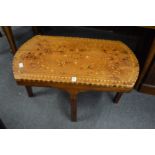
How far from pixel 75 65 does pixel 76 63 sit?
0.02 meters

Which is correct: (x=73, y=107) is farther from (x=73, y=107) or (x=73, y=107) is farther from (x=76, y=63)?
(x=76, y=63)

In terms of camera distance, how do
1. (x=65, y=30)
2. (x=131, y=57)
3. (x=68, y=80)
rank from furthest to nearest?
(x=65, y=30) → (x=131, y=57) → (x=68, y=80)

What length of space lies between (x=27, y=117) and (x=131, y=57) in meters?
0.98

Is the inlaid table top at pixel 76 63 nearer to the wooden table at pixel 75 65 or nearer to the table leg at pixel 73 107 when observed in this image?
the wooden table at pixel 75 65

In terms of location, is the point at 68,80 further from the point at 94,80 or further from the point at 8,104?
the point at 8,104

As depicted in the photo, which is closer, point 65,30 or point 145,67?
point 145,67

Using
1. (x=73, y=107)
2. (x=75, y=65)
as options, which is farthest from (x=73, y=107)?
(x=75, y=65)

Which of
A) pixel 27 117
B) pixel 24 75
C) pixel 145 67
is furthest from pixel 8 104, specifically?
pixel 145 67

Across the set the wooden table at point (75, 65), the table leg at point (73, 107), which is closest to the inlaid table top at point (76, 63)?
the wooden table at point (75, 65)

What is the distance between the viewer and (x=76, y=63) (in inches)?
48.1

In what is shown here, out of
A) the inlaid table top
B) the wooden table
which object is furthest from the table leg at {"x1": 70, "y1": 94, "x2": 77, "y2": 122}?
the inlaid table top
